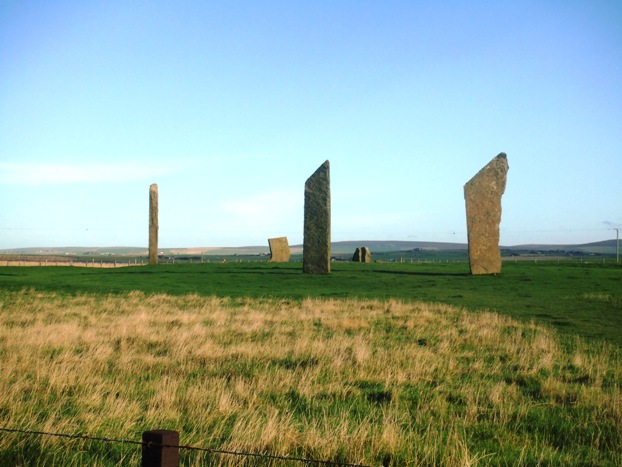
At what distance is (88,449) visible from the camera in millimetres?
5133

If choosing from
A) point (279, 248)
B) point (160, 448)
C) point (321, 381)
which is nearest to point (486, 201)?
point (321, 381)

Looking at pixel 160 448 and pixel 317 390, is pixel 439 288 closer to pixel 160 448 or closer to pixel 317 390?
pixel 317 390

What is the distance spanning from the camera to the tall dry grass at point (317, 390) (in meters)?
5.12

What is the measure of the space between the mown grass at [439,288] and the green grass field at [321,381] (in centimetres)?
28

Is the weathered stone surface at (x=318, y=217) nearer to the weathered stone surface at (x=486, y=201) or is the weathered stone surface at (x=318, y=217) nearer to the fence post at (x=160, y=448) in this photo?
the weathered stone surface at (x=486, y=201)

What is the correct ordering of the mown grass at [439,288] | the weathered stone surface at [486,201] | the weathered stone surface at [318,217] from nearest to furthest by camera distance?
the mown grass at [439,288], the weathered stone surface at [486,201], the weathered stone surface at [318,217]

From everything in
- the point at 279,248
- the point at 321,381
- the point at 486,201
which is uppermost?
the point at 486,201

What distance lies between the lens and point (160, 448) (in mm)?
3031

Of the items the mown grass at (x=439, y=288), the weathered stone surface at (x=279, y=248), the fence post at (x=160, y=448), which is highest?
the weathered stone surface at (x=279, y=248)

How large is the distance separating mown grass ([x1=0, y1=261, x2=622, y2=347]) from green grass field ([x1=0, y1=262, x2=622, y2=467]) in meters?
0.28

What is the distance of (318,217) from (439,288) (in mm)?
6908

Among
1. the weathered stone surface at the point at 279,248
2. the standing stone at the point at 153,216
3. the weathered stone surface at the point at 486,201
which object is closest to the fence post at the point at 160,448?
the weathered stone surface at the point at 486,201

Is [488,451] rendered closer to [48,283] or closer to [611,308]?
[611,308]

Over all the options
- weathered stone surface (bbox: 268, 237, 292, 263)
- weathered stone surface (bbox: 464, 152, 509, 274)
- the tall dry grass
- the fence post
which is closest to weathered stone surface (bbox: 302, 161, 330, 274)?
weathered stone surface (bbox: 464, 152, 509, 274)
